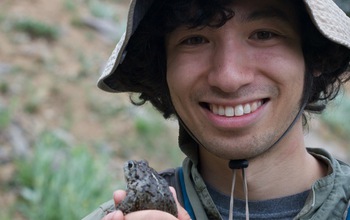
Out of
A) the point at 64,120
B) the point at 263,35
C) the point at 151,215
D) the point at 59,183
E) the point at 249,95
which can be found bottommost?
the point at 64,120

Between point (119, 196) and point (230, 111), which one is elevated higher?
point (230, 111)

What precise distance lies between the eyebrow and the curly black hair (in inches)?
3.1

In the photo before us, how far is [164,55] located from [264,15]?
0.64 m

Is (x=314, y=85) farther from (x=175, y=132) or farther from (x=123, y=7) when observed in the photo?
(x=123, y=7)

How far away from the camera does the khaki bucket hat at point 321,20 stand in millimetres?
3145

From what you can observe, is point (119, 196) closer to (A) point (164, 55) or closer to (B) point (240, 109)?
(B) point (240, 109)

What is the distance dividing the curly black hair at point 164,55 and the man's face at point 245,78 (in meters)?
0.06

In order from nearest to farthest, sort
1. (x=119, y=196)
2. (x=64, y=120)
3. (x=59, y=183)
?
(x=119, y=196) < (x=59, y=183) < (x=64, y=120)

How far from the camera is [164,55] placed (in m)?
3.64

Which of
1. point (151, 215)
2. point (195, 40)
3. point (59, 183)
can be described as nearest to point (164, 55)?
point (195, 40)

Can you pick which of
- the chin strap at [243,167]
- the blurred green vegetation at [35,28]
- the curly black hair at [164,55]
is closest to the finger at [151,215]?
the chin strap at [243,167]

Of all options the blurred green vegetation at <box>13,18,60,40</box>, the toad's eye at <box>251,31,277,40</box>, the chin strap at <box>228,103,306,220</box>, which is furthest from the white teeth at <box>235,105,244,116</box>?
the blurred green vegetation at <box>13,18,60,40</box>

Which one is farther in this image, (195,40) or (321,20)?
(195,40)

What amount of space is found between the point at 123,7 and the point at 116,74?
14908 millimetres
